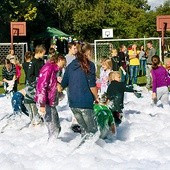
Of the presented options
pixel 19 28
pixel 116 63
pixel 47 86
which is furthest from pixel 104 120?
pixel 19 28

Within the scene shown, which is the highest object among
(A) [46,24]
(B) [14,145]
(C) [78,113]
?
(A) [46,24]

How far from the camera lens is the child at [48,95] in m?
8.72

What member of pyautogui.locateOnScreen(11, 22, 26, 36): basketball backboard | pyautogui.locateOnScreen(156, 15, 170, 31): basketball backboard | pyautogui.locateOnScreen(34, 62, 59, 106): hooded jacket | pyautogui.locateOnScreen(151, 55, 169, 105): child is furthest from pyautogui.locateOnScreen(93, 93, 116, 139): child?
pyautogui.locateOnScreen(11, 22, 26, 36): basketball backboard

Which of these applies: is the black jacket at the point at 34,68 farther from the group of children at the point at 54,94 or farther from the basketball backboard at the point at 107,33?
the basketball backboard at the point at 107,33

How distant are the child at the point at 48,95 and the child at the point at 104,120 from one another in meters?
0.75

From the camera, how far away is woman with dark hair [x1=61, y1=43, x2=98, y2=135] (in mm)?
8250

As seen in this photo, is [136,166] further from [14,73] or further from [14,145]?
[14,73]

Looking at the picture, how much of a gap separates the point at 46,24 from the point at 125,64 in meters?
41.4

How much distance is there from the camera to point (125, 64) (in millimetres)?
20609

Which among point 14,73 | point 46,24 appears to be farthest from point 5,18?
point 14,73

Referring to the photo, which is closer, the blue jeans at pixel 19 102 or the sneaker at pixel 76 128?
the sneaker at pixel 76 128

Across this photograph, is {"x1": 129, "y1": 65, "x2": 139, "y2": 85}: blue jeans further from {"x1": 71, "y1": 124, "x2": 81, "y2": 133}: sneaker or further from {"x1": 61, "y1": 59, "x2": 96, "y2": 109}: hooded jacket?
{"x1": 61, "y1": 59, "x2": 96, "y2": 109}: hooded jacket

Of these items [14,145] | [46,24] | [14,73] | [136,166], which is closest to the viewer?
[136,166]

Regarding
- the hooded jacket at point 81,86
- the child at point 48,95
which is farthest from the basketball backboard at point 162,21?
the hooded jacket at point 81,86
